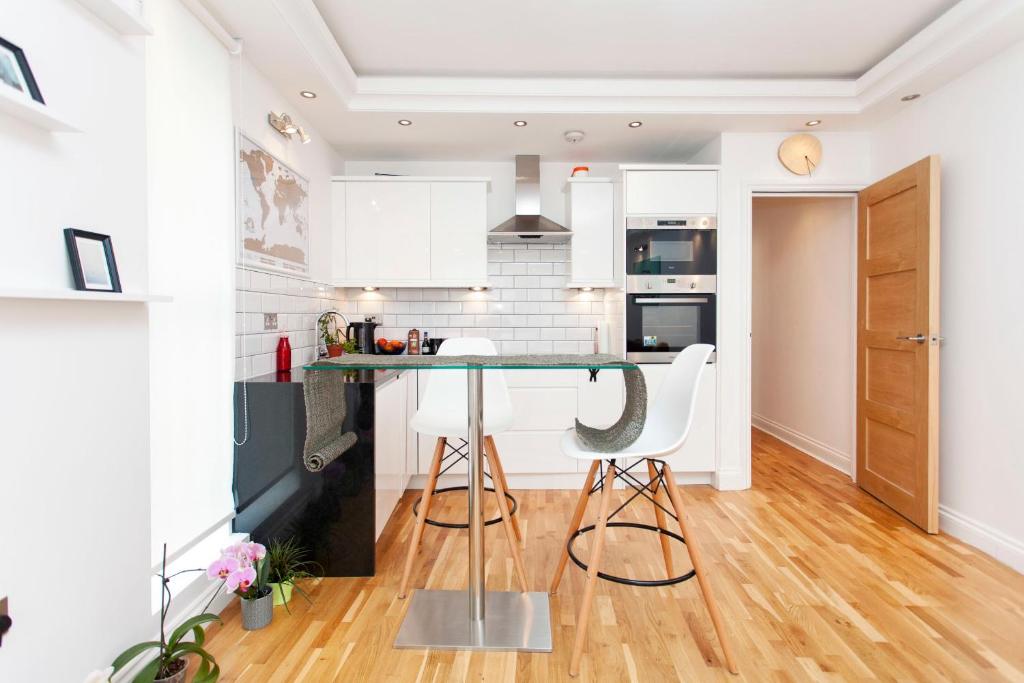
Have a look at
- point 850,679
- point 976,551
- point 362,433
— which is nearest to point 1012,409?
point 976,551

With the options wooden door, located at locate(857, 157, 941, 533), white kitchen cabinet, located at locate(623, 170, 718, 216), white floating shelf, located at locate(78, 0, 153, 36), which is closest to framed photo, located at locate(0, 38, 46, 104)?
white floating shelf, located at locate(78, 0, 153, 36)

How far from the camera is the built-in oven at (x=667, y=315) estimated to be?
3547 mm

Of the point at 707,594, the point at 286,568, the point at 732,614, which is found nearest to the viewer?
the point at 707,594

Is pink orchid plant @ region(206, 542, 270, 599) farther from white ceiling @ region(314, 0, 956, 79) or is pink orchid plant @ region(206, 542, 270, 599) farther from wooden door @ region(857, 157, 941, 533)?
wooden door @ region(857, 157, 941, 533)

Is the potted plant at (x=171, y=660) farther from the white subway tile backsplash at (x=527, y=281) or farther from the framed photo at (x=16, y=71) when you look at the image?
the white subway tile backsplash at (x=527, y=281)

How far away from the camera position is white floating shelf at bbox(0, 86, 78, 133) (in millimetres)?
1071

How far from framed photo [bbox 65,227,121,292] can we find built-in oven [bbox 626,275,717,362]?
9.42 feet

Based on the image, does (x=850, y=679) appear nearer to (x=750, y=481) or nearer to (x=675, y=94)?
(x=750, y=481)

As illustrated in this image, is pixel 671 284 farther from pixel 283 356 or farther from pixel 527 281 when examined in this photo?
pixel 283 356

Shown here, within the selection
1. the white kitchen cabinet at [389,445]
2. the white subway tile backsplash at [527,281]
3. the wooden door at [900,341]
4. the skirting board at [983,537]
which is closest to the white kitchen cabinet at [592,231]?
the white subway tile backsplash at [527,281]

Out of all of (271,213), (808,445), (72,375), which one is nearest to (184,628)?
(72,375)

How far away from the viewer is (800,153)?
3451 mm

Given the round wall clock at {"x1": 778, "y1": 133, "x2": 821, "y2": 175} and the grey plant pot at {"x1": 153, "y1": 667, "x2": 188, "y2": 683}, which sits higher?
the round wall clock at {"x1": 778, "y1": 133, "x2": 821, "y2": 175}

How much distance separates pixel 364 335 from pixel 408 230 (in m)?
0.83
